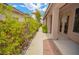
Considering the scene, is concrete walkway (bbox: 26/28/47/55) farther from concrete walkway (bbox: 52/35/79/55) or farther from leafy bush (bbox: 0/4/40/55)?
concrete walkway (bbox: 52/35/79/55)

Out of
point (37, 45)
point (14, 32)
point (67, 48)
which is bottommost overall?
point (67, 48)

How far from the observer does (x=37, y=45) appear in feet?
13.1


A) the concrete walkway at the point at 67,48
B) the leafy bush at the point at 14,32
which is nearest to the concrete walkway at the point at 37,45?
the leafy bush at the point at 14,32

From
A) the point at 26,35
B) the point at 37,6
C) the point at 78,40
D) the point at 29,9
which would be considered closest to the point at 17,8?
the point at 29,9

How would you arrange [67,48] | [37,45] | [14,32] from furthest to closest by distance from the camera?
[67,48] < [37,45] < [14,32]

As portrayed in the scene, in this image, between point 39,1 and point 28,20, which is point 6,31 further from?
point 39,1

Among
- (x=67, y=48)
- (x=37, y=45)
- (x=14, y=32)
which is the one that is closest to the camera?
(x=14, y=32)

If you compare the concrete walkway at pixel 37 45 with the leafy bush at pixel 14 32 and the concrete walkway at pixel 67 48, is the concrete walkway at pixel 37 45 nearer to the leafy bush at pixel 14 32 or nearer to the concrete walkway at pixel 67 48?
the leafy bush at pixel 14 32

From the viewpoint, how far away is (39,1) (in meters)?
3.12

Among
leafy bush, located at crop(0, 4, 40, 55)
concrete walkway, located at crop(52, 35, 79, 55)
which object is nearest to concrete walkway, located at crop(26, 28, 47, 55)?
leafy bush, located at crop(0, 4, 40, 55)

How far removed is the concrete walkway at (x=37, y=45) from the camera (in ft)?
12.2

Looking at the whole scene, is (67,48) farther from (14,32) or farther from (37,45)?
(14,32)

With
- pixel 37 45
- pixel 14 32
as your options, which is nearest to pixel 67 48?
pixel 37 45

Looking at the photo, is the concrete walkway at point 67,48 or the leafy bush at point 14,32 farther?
the concrete walkway at point 67,48
